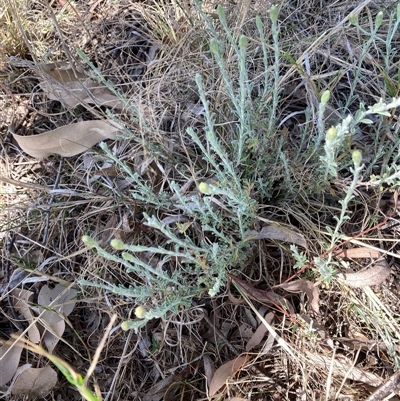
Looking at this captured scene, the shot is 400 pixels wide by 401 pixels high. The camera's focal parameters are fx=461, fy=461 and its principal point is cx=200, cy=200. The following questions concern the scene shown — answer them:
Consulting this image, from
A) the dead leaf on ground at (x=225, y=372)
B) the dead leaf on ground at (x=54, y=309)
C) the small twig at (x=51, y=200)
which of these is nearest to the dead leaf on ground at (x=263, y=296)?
the dead leaf on ground at (x=225, y=372)

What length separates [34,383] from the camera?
112cm

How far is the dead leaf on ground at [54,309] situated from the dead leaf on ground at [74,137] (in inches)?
15.0

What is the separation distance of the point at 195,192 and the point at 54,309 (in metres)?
0.46

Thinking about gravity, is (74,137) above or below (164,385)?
above

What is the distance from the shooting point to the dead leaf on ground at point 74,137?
128 centimetres

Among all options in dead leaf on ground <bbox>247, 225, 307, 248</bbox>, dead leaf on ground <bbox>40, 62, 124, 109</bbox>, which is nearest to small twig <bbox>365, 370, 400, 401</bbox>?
dead leaf on ground <bbox>247, 225, 307, 248</bbox>

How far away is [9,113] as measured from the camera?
56.6 inches

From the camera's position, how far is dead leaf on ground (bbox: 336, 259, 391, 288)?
0.99 metres

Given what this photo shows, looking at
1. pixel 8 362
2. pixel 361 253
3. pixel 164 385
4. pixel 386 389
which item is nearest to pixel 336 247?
pixel 361 253

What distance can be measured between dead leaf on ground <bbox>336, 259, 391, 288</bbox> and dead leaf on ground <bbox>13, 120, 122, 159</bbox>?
72 cm

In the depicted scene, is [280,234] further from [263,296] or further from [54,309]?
[54,309]

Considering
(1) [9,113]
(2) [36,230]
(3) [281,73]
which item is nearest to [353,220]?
(3) [281,73]

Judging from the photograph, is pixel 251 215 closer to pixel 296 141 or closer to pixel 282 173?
pixel 282 173

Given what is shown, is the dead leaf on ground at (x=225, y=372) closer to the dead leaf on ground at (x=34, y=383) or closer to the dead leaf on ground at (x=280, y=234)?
the dead leaf on ground at (x=280, y=234)
